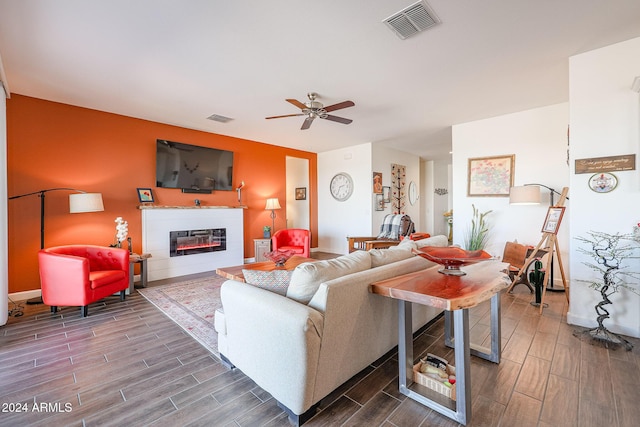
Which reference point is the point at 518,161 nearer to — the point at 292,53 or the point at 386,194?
the point at 386,194

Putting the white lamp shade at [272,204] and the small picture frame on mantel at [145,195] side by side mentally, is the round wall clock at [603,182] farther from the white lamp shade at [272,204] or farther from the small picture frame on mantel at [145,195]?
the small picture frame on mantel at [145,195]

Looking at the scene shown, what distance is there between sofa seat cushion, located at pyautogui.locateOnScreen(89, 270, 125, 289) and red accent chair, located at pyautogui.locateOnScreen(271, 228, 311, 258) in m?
2.57

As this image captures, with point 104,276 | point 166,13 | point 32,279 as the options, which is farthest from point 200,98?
point 32,279

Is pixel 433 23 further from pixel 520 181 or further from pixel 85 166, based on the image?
pixel 85 166

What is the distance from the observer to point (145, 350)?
237cm

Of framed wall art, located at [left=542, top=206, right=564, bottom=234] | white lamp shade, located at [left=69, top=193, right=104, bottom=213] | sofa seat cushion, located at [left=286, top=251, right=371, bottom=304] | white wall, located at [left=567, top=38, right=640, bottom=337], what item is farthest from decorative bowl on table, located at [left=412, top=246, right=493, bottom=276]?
white lamp shade, located at [left=69, top=193, right=104, bottom=213]

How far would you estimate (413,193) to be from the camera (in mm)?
7980

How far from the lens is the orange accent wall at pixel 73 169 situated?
363 centimetres

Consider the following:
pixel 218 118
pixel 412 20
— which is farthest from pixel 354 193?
pixel 412 20

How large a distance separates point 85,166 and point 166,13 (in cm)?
319

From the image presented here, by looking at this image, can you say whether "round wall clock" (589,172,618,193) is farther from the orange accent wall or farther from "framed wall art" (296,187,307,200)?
"framed wall art" (296,187,307,200)

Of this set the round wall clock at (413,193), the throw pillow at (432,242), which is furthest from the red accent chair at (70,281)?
the round wall clock at (413,193)

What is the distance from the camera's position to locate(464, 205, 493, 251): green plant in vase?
460 cm

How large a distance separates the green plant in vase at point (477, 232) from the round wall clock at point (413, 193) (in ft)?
10.0
